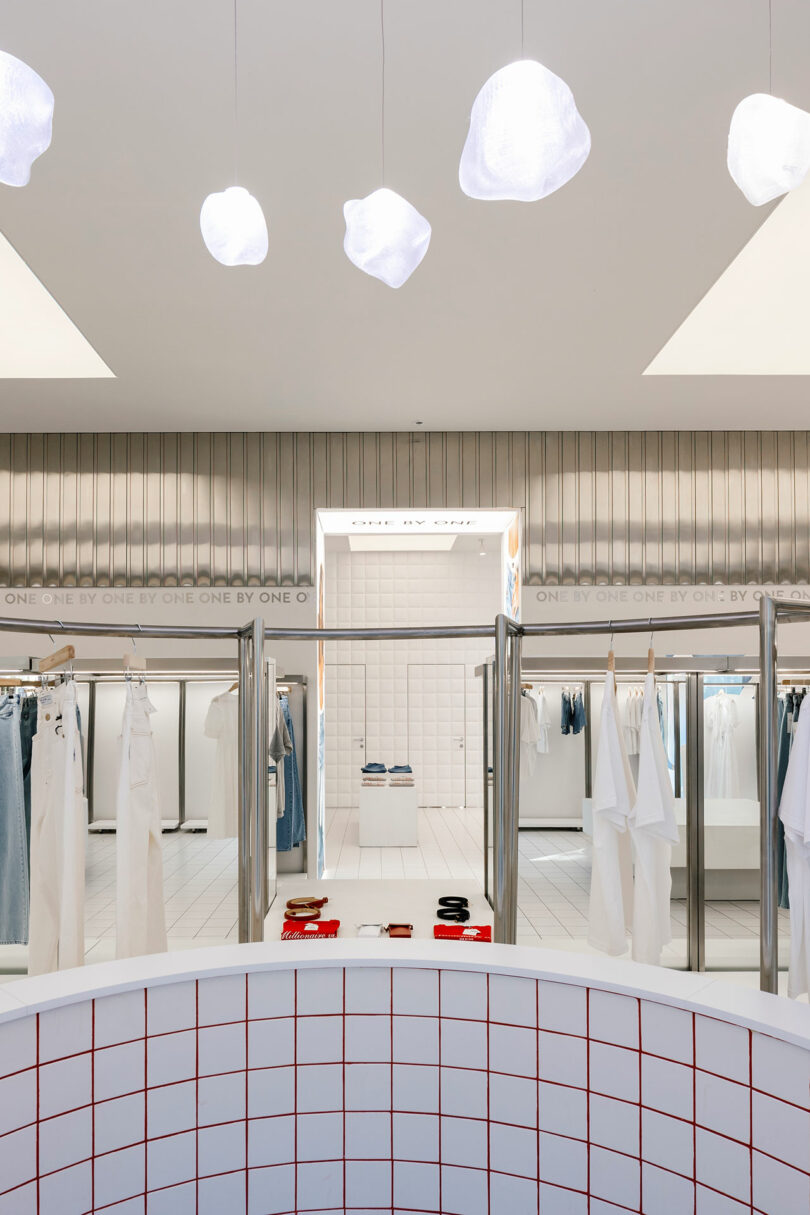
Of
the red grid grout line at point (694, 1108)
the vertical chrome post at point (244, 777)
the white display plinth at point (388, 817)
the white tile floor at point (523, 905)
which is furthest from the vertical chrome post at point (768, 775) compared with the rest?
the white display plinth at point (388, 817)

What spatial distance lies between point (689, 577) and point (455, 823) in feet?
14.1

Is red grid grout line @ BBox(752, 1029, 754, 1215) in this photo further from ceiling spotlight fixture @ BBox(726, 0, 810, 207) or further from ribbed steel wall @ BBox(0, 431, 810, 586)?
ribbed steel wall @ BBox(0, 431, 810, 586)

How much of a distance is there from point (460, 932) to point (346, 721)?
741 centimetres

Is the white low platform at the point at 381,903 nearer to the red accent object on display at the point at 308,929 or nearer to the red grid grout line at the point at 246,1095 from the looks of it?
the red accent object on display at the point at 308,929

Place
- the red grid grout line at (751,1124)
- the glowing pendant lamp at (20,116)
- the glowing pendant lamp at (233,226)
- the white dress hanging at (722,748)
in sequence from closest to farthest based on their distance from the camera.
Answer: the glowing pendant lamp at (20,116), the red grid grout line at (751,1124), the glowing pendant lamp at (233,226), the white dress hanging at (722,748)

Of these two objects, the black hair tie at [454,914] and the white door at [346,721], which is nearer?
the black hair tie at [454,914]

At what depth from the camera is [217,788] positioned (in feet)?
15.9

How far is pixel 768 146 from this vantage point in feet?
4.71

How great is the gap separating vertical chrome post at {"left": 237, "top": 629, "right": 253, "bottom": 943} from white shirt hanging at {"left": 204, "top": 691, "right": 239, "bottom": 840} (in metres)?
2.21

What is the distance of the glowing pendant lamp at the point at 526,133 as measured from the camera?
4.37ft

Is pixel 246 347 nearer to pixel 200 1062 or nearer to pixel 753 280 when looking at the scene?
pixel 753 280

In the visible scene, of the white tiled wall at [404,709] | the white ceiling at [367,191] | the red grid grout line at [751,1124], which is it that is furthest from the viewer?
the white tiled wall at [404,709]

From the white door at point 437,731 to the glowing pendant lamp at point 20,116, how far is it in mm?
9726

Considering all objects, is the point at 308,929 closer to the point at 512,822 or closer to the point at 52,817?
the point at 52,817
